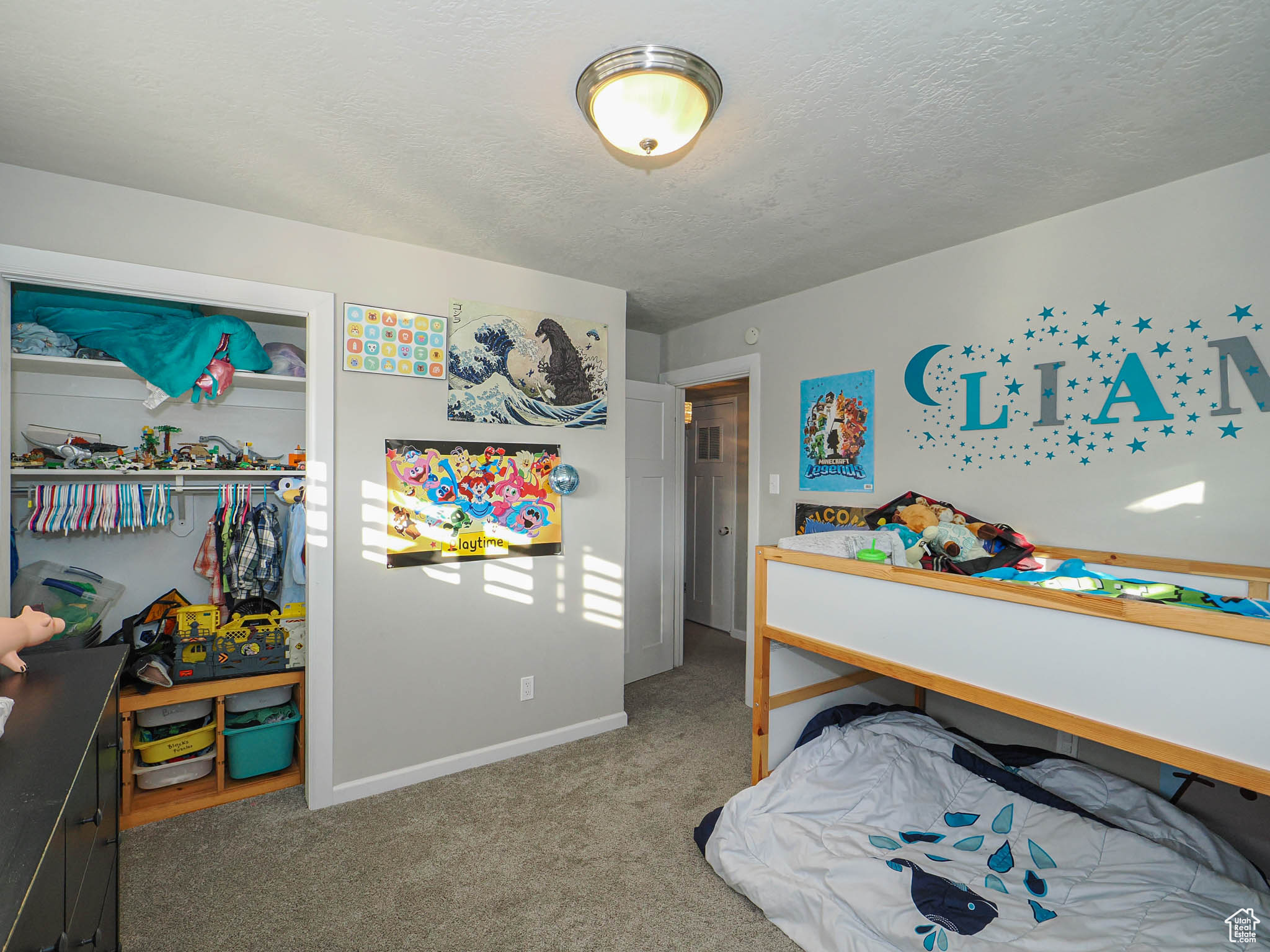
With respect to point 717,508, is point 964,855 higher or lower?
lower

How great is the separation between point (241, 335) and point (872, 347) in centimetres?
283

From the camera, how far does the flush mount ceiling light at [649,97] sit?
56.7 inches

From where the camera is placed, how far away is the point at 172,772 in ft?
8.09

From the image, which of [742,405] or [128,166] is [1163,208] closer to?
[742,405]

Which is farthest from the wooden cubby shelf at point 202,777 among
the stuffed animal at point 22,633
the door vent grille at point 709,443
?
the door vent grille at point 709,443

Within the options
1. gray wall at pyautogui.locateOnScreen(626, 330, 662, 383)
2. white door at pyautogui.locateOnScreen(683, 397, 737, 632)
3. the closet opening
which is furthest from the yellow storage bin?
white door at pyautogui.locateOnScreen(683, 397, 737, 632)

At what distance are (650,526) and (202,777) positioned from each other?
2575 mm

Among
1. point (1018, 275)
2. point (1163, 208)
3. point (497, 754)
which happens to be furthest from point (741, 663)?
point (1163, 208)

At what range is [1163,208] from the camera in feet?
6.70

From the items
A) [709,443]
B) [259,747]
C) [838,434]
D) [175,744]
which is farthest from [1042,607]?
[709,443]

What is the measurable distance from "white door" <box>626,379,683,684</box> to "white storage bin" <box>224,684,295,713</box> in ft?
6.34

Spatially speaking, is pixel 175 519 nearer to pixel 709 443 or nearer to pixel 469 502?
pixel 469 502

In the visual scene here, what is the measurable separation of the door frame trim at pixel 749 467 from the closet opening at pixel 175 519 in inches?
86.9

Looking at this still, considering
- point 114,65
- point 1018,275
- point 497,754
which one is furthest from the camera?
point 497,754
